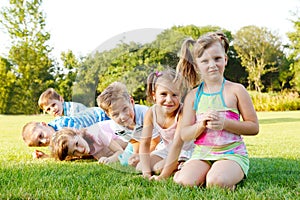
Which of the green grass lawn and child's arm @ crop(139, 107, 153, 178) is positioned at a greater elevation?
child's arm @ crop(139, 107, 153, 178)

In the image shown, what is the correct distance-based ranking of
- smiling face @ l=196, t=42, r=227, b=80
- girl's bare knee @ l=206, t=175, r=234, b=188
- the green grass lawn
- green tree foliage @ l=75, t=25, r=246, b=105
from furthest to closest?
green tree foliage @ l=75, t=25, r=246, b=105
smiling face @ l=196, t=42, r=227, b=80
girl's bare knee @ l=206, t=175, r=234, b=188
the green grass lawn

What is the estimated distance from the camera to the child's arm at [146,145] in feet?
10.1

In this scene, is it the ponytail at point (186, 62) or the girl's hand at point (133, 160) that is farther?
the girl's hand at point (133, 160)

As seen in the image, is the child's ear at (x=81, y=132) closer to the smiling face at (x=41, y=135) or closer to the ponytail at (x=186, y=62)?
the smiling face at (x=41, y=135)

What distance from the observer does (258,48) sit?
35750mm

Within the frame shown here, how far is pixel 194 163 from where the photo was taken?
2.98 metres

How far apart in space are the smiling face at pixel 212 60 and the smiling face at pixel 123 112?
0.61 meters

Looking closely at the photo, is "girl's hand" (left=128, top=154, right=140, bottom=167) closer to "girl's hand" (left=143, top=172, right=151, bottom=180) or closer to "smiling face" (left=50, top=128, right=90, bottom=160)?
"girl's hand" (left=143, top=172, right=151, bottom=180)

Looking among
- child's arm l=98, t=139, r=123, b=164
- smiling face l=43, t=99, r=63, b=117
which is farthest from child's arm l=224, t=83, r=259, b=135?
smiling face l=43, t=99, r=63, b=117

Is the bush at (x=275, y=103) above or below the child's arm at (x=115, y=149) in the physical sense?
below

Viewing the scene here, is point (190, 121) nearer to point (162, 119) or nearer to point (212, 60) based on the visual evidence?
point (162, 119)

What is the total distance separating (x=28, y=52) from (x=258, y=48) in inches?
806

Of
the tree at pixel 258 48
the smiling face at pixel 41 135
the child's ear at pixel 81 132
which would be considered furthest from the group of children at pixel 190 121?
the tree at pixel 258 48

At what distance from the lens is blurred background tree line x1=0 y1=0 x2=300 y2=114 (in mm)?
2988
